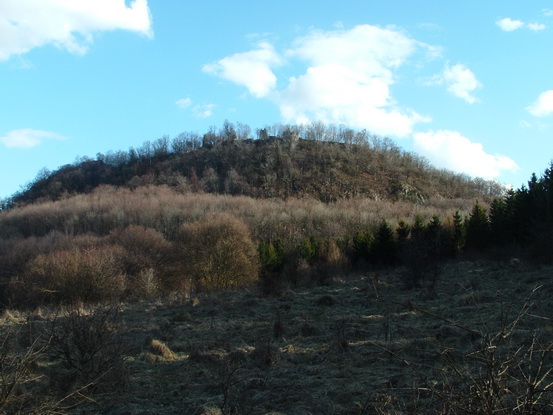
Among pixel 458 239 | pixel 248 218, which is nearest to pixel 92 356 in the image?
pixel 458 239

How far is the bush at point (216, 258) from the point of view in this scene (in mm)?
30875

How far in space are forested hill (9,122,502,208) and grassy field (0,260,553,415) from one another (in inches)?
2823

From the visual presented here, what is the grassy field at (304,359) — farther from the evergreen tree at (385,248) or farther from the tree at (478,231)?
the tree at (478,231)

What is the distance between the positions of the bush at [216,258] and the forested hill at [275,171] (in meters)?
52.9

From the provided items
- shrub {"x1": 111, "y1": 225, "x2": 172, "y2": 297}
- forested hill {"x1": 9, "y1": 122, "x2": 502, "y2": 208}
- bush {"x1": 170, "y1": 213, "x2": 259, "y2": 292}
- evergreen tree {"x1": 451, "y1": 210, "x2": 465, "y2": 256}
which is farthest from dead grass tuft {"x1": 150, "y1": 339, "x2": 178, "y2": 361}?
forested hill {"x1": 9, "y1": 122, "x2": 502, "y2": 208}

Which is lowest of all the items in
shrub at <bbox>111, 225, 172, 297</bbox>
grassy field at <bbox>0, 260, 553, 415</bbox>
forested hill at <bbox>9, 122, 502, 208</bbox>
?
grassy field at <bbox>0, 260, 553, 415</bbox>

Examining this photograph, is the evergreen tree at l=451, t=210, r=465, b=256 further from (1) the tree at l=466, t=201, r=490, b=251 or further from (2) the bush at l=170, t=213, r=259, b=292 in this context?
(2) the bush at l=170, t=213, r=259, b=292

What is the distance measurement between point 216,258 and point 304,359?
2205 cm

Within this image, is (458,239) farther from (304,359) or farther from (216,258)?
(304,359)

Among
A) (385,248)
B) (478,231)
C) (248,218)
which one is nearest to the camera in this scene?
(478,231)

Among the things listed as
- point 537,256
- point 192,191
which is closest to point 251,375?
point 537,256

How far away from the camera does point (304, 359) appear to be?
9453 mm

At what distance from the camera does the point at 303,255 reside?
145 feet

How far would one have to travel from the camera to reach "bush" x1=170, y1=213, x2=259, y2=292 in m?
30.9
